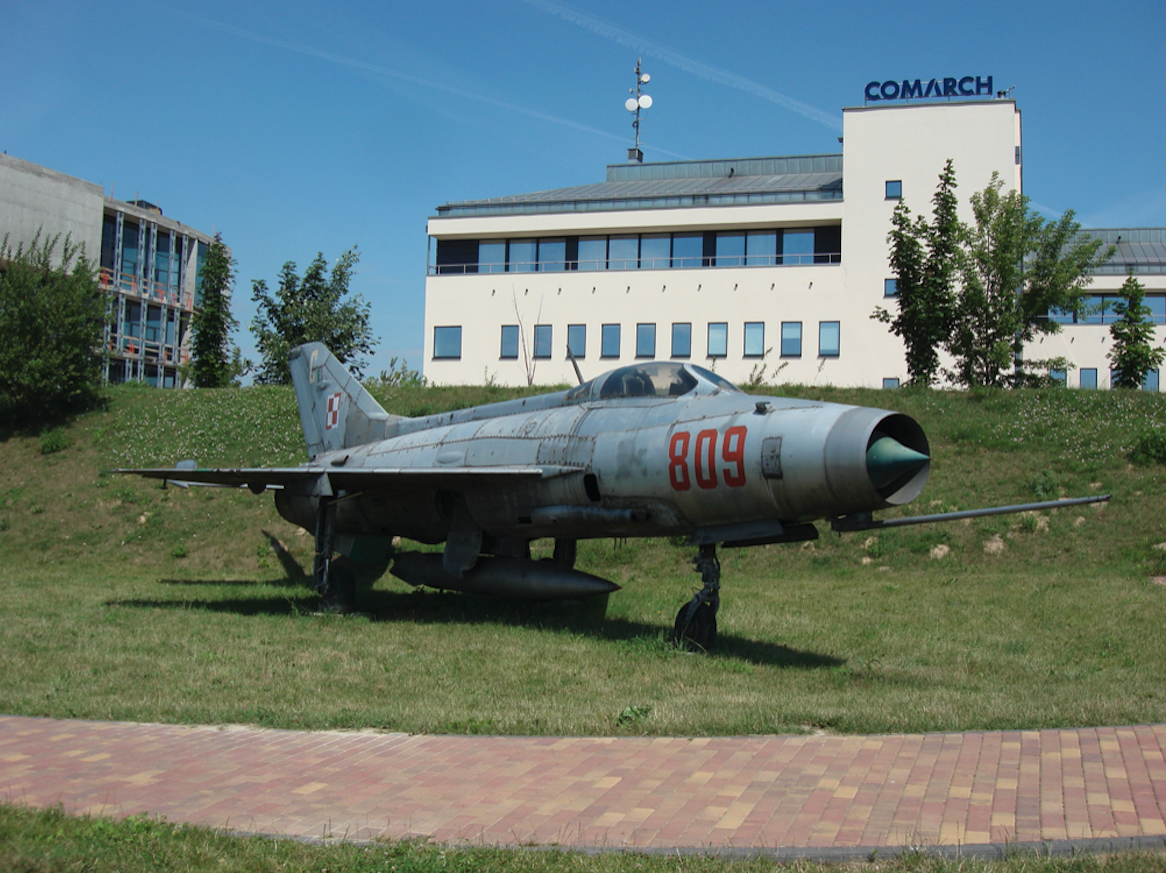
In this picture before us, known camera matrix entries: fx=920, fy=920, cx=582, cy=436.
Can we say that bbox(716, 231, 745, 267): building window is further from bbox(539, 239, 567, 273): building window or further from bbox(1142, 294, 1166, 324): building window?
bbox(1142, 294, 1166, 324): building window

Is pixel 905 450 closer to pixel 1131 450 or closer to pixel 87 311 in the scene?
pixel 1131 450

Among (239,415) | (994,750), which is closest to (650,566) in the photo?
(994,750)

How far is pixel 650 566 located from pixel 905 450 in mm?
10567

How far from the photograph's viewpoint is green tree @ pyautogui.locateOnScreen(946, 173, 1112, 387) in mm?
30141

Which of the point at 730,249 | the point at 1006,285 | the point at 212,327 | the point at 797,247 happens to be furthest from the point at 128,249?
the point at 1006,285

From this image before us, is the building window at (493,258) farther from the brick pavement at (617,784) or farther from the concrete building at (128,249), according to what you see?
the brick pavement at (617,784)

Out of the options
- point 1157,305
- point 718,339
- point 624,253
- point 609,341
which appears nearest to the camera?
point 718,339

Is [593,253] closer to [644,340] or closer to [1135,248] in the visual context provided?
[644,340]

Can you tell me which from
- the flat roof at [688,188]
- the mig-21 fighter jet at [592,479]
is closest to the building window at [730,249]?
the flat roof at [688,188]

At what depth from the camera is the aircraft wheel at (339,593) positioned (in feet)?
48.4

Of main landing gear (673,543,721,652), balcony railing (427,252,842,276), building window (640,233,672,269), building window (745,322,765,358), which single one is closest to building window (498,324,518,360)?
balcony railing (427,252,842,276)

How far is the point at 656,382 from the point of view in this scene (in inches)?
472

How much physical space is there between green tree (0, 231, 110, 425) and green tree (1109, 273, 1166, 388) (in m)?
36.3

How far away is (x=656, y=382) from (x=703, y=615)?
121 inches
